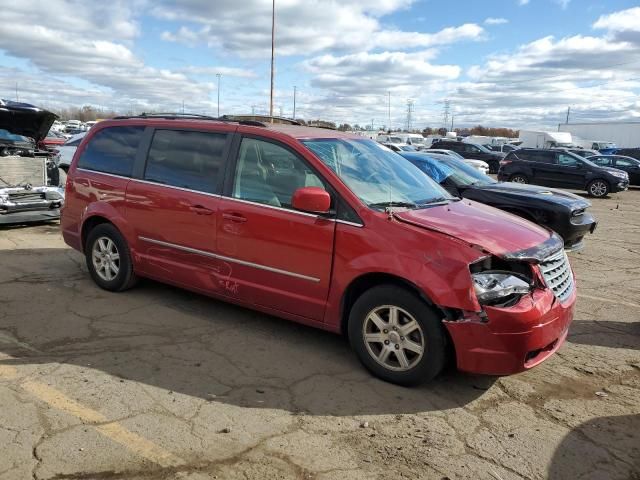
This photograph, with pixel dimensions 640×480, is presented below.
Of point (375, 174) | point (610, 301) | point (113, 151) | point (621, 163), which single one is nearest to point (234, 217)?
point (375, 174)

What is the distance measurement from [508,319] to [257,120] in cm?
308

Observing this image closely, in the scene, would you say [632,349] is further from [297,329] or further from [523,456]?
[297,329]

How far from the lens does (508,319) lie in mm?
3459

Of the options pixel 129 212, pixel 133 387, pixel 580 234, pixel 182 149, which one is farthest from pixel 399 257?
pixel 580 234

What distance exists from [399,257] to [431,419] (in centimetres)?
106

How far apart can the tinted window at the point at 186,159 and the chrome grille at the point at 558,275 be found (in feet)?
9.05

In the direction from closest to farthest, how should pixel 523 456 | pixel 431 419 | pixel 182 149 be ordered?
1. pixel 523 456
2. pixel 431 419
3. pixel 182 149

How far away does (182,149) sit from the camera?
16.9 feet

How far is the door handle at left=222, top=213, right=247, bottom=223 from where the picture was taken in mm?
4516

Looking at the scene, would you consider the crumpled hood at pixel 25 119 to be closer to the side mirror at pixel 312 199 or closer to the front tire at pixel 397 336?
the side mirror at pixel 312 199

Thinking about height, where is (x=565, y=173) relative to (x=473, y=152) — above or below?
below

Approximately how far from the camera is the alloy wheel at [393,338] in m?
3.75

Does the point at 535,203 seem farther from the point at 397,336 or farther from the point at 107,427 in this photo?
the point at 107,427

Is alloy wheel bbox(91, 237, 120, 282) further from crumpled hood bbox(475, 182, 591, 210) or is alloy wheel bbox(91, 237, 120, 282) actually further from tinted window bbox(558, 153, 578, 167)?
tinted window bbox(558, 153, 578, 167)
